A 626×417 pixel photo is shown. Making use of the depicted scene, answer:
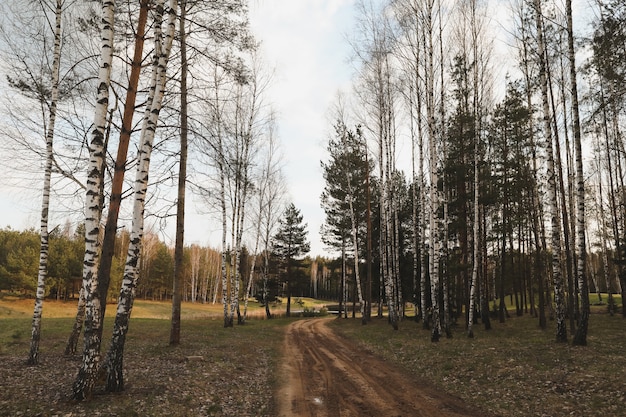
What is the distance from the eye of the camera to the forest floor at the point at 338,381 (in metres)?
6.34

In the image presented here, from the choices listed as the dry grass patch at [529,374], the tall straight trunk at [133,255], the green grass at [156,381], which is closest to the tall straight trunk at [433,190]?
the dry grass patch at [529,374]

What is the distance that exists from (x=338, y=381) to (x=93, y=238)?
7.05m

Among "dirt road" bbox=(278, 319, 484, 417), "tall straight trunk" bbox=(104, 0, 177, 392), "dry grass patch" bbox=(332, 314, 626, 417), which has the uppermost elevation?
"tall straight trunk" bbox=(104, 0, 177, 392)

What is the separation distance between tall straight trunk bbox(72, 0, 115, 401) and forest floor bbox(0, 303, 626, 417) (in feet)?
1.48

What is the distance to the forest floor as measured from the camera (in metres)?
6.34

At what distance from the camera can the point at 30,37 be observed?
394 inches

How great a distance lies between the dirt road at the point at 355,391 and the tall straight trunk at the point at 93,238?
145 inches

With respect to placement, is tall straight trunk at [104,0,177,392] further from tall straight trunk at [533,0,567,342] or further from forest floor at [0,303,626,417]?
tall straight trunk at [533,0,567,342]

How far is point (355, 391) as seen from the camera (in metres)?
8.32

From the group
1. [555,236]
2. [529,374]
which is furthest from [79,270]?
[555,236]

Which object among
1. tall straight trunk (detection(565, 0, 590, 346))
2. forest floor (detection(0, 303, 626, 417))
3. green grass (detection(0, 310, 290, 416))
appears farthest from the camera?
tall straight trunk (detection(565, 0, 590, 346))

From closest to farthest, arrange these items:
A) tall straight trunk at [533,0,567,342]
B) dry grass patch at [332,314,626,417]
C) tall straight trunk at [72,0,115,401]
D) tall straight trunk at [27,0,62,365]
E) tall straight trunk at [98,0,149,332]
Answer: tall straight trunk at [72,0,115,401] → dry grass patch at [332,314,626,417] → tall straight trunk at [98,0,149,332] → tall straight trunk at [27,0,62,365] → tall straight trunk at [533,0,567,342]

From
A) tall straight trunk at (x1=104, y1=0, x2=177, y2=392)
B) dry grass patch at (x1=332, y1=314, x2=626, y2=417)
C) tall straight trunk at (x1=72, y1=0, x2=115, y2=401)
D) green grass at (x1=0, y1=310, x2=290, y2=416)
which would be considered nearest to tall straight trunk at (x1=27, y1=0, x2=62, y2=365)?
green grass at (x1=0, y1=310, x2=290, y2=416)

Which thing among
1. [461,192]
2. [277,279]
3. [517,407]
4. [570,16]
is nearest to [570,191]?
[461,192]
